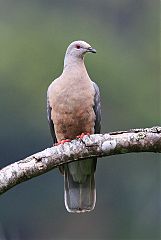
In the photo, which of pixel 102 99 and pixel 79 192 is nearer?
pixel 79 192

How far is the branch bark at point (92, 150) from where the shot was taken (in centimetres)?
526

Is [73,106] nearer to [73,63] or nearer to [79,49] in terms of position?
[73,63]

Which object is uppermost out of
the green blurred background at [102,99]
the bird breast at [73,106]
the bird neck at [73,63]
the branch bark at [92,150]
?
the green blurred background at [102,99]

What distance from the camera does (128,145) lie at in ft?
17.3

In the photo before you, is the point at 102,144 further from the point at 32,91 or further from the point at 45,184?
the point at 32,91

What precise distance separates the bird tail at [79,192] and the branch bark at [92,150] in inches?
54.0

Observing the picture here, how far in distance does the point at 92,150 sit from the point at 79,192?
144cm

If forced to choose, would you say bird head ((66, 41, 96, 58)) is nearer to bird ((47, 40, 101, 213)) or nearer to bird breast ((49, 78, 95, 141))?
bird ((47, 40, 101, 213))

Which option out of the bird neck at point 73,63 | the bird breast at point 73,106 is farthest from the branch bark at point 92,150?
the bird neck at point 73,63

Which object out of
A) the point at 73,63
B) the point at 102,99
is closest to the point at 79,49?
the point at 73,63

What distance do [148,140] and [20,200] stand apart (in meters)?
10.9

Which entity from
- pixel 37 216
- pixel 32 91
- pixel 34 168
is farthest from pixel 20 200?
pixel 34 168

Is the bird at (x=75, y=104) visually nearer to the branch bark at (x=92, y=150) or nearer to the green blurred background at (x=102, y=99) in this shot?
the branch bark at (x=92, y=150)

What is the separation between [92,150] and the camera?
5.35m
